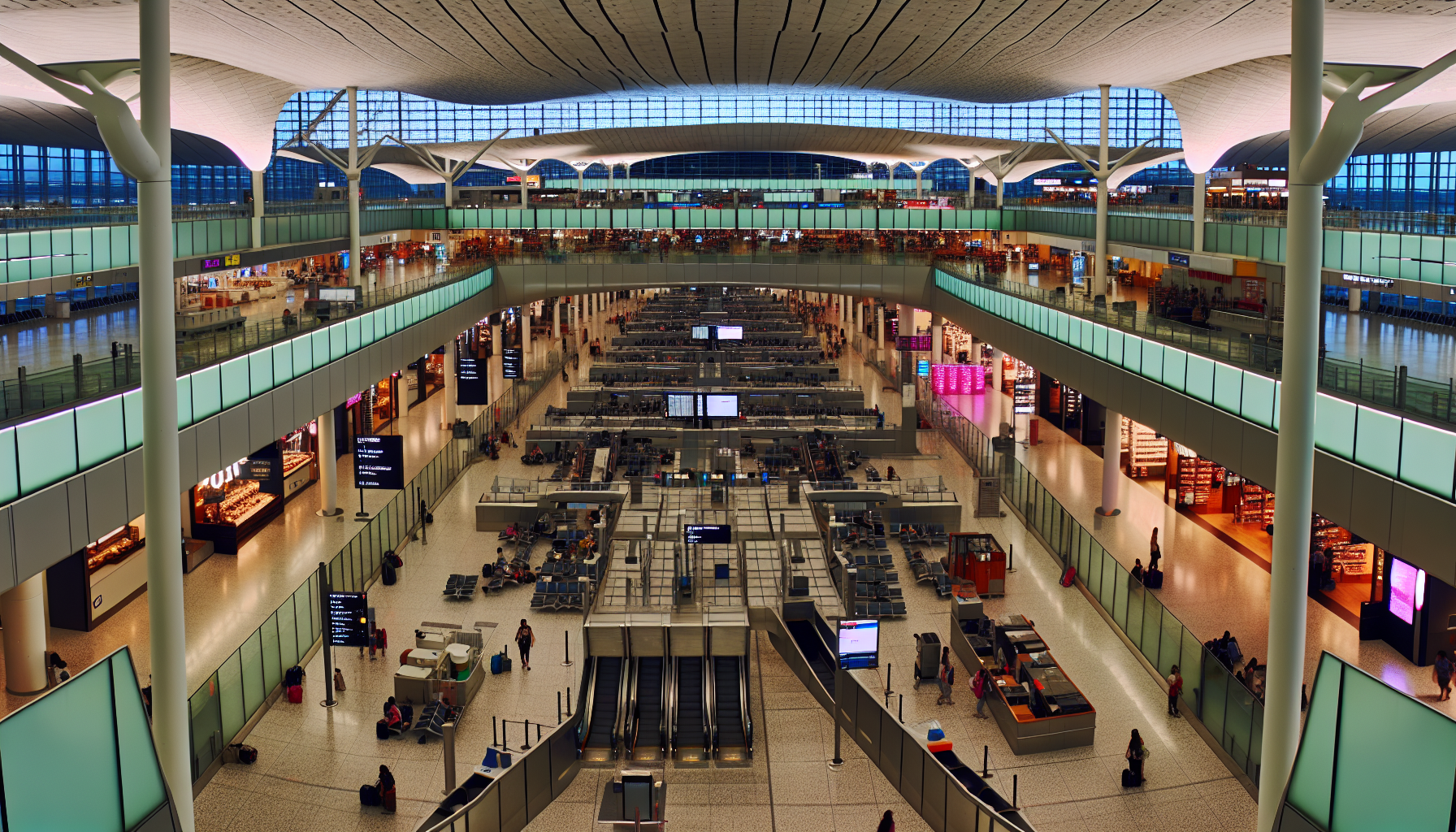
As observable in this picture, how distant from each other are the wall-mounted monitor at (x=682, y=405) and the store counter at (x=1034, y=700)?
64.6 feet

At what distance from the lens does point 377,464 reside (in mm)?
26547

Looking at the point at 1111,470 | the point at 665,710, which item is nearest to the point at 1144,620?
the point at 665,710

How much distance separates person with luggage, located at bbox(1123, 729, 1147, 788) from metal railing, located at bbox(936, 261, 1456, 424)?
19.3ft

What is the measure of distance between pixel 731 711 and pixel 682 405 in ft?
66.0

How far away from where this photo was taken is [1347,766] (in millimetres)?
6926

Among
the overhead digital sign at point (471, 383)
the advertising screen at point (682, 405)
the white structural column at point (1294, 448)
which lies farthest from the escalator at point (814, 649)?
the overhead digital sign at point (471, 383)

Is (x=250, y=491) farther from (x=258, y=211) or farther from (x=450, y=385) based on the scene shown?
(x=450, y=385)

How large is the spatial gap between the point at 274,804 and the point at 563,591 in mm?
9252

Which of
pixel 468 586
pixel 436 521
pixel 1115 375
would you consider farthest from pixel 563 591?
pixel 1115 375

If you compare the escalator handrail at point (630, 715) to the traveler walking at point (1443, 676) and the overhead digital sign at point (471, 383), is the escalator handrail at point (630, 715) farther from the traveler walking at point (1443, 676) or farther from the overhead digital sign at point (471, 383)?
the overhead digital sign at point (471, 383)

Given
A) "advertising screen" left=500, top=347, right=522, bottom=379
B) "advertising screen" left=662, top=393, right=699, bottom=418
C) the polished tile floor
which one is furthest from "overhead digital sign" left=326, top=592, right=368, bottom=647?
"advertising screen" left=500, top=347, right=522, bottom=379

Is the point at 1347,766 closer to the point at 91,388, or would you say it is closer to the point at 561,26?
the point at 91,388

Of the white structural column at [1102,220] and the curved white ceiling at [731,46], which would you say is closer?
the curved white ceiling at [731,46]

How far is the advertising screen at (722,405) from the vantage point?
39.2 meters
